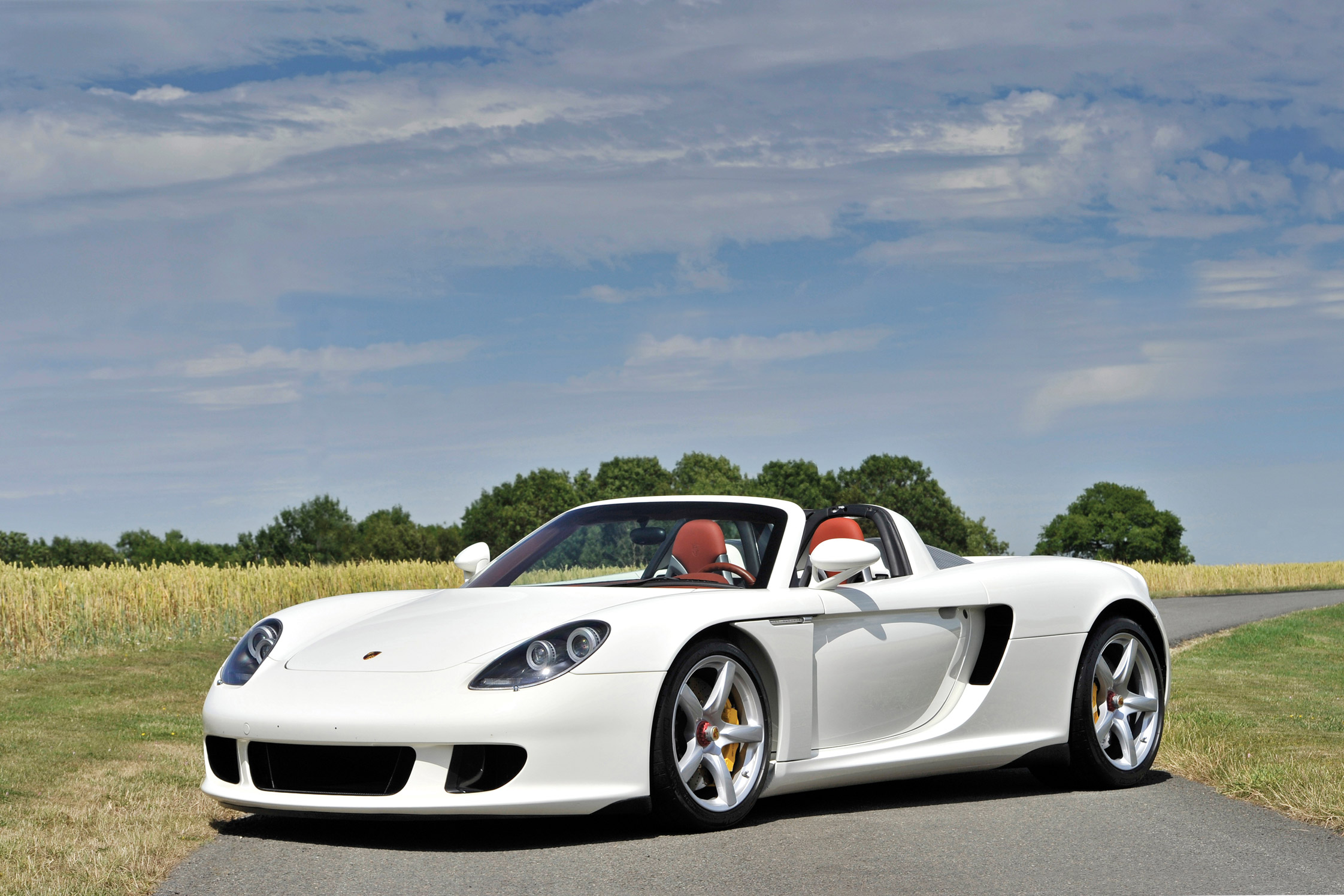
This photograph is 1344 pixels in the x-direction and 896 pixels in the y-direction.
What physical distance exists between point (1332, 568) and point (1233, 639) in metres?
65.2

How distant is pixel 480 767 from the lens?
5043 mm

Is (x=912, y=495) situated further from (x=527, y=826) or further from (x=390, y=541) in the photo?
(x=527, y=826)

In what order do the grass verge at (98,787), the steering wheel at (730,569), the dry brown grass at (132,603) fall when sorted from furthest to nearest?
the dry brown grass at (132,603) → the steering wheel at (730,569) → the grass verge at (98,787)

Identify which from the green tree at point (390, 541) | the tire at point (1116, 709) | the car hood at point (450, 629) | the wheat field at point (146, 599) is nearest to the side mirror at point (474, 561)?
the car hood at point (450, 629)

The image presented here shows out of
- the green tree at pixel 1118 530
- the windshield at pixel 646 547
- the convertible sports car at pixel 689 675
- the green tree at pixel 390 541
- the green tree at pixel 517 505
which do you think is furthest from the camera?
the green tree at pixel 1118 530

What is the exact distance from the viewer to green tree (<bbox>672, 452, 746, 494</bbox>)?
3583 inches

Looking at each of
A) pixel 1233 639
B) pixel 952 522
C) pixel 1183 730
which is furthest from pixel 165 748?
pixel 952 522

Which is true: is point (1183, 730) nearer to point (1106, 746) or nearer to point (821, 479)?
point (1106, 746)

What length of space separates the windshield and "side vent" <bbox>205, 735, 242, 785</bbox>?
5.12ft

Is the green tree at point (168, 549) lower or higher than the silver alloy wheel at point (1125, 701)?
lower

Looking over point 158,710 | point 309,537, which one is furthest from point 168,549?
point 158,710

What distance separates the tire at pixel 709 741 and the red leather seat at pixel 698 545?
986mm

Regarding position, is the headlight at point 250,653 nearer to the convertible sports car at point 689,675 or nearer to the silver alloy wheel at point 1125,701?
the convertible sports car at point 689,675

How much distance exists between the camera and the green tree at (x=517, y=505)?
8750 cm
